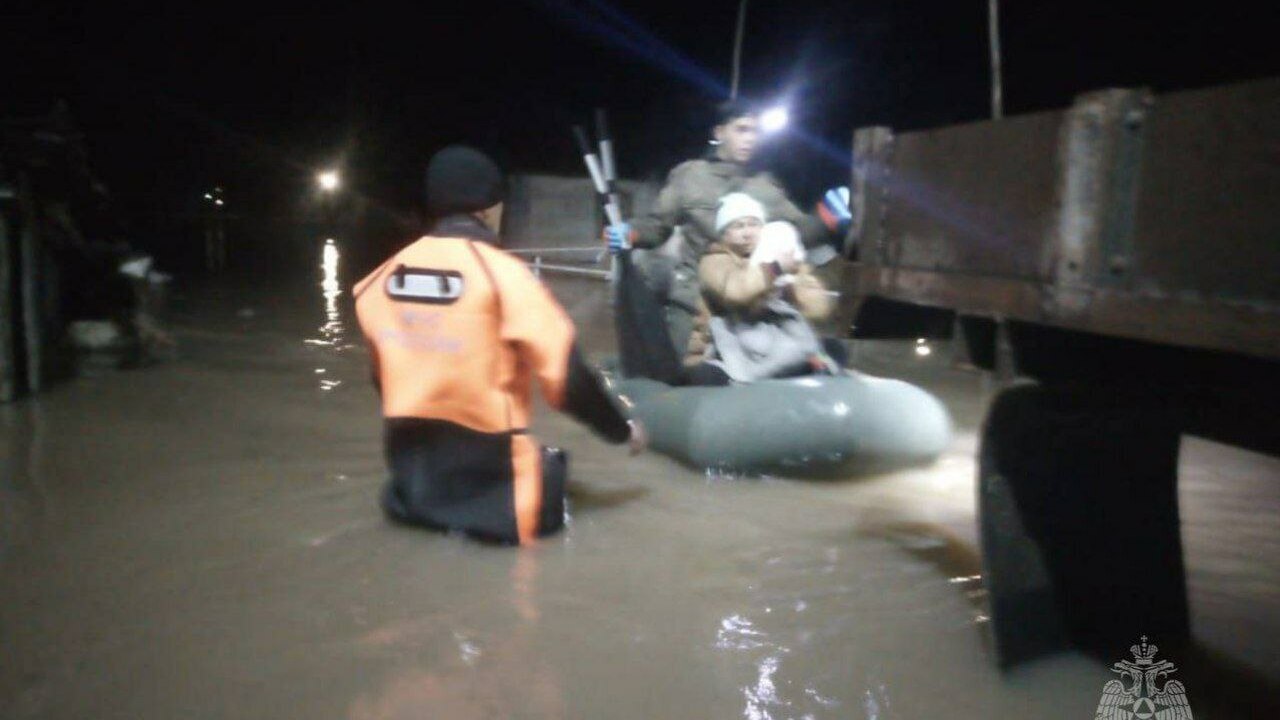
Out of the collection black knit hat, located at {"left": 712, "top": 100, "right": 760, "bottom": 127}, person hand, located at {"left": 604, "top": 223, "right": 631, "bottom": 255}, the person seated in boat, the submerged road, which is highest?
black knit hat, located at {"left": 712, "top": 100, "right": 760, "bottom": 127}

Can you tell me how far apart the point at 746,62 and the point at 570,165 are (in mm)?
6543

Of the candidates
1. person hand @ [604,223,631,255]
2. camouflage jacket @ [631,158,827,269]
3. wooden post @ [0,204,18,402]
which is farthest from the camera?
camouflage jacket @ [631,158,827,269]

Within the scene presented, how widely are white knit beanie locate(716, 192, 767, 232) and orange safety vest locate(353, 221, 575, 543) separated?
1.96 metres

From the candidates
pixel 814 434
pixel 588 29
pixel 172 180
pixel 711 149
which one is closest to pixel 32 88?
pixel 588 29

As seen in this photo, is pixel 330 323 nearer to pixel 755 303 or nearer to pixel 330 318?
pixel 330 318

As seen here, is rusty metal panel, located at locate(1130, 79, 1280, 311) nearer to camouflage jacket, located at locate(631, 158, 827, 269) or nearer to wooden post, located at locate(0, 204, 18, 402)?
camouflage jacket, located at locate(631, 158, 827, 269)

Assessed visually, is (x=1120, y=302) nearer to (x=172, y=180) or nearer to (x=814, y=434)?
(x=814, y=434)

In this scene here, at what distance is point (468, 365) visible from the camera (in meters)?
3.82

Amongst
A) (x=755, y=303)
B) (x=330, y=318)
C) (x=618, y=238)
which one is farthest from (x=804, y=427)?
(x=330, y=318)

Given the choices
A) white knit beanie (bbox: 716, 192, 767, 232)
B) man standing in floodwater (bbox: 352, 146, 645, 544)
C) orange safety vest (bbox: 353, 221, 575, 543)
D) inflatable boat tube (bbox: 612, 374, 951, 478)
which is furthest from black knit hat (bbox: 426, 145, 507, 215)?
white knit beanie (bbox: 716, 192, 767, 232)

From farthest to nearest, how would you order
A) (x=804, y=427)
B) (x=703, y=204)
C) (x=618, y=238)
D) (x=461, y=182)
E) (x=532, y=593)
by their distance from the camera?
(x=703, y=204), (x=618, y=238), (x=804, y=427), (x=461, y=182), (x=532, y=593)

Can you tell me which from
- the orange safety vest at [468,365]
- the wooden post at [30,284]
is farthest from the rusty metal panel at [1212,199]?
the wooden post at [30,284]

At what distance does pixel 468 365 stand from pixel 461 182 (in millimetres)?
702

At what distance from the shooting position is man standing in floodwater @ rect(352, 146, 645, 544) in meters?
3.76
